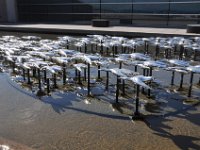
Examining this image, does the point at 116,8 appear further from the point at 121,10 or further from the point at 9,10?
the point at 9,10

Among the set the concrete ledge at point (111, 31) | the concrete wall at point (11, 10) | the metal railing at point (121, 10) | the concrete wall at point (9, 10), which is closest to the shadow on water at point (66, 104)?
the concrete ledge at point (111, 31)

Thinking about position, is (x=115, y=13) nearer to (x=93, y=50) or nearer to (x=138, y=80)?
(x=93, y=50)

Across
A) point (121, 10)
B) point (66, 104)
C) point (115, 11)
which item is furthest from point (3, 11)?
point (66, 104)

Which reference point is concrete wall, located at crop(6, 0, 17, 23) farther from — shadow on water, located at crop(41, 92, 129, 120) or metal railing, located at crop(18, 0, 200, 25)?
shadow on water, located at crop(41, 92, 129, 120)

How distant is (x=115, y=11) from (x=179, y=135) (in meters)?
16.6

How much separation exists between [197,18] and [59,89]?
12550mm

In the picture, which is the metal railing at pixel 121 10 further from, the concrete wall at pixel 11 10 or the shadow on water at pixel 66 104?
the shadow on water at pixel 66 104

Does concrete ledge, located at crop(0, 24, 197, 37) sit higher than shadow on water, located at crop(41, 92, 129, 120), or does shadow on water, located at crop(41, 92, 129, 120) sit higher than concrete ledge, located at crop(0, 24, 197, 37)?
concrete ledge, located at crop(0, 24, 197, 37)

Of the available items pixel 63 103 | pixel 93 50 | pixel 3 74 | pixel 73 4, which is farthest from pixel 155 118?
pixel 73 4

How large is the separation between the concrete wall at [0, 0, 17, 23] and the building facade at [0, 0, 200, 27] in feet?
1.60

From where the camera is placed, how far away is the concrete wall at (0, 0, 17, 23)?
25028 mm

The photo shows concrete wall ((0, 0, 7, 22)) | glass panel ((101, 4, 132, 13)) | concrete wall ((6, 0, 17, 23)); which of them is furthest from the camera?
concrete wall ((0, 0, 7, 22))

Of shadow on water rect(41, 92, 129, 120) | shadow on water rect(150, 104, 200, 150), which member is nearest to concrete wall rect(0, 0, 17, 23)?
shadow on water rect(41, 92, 129, 120)

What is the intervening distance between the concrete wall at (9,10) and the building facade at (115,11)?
1.60ft
